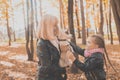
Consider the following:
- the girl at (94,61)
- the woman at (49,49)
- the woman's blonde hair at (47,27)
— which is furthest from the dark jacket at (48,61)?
the girl at (94,61)

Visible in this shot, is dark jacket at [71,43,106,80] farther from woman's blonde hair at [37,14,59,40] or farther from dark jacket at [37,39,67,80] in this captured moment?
woman's blonde hair at [37,14,59,40]

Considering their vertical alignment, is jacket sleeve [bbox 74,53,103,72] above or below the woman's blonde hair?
below

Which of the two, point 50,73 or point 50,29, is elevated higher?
point 50,29

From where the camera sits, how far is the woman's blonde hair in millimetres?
5363

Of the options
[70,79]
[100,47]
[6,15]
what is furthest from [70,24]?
[6,15]

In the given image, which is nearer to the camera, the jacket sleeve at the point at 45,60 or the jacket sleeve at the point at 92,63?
the jacket sleeve at the point at 45,60

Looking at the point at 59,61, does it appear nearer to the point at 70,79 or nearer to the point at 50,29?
the point at 50,29

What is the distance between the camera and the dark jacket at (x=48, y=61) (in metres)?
5.42

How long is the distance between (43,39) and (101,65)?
41.5 inches

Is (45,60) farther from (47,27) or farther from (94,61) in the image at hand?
(94,61)

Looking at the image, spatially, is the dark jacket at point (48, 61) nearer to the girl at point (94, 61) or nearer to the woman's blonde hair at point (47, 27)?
the woman's blonde hair at point (47, 27)

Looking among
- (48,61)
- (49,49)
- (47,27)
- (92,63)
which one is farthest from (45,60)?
(92,63)

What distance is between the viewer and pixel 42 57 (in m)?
5.41

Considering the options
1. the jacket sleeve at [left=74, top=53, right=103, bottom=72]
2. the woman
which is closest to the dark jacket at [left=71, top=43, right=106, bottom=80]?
the jacket sleeve at [left=74, top=53, right=103, bottom=72]
